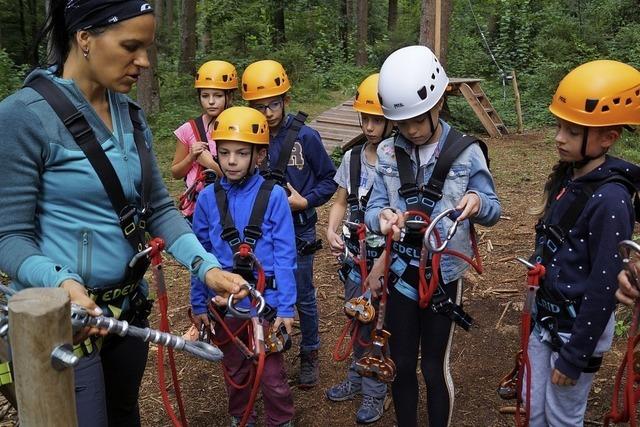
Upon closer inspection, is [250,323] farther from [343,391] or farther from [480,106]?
[480,106]

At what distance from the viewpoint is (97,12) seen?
7.01 feet

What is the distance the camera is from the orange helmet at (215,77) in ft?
15.6

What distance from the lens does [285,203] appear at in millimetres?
3365

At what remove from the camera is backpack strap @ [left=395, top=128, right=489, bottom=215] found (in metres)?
2.96

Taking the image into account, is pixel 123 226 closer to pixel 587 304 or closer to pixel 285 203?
pixel 285 203

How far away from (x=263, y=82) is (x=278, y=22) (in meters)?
19.8

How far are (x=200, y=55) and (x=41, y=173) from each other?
1900 centimetres

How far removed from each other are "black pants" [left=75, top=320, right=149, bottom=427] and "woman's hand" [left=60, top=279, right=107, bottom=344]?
0.41 m

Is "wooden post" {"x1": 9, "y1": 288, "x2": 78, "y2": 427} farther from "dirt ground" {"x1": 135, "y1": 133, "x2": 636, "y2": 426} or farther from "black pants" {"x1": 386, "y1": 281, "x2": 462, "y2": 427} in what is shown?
"dirt ground" {"x1": 135, "y1": 133, "x2": 636, "y2": 426}

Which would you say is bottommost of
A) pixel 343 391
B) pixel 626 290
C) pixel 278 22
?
pixel 343 391

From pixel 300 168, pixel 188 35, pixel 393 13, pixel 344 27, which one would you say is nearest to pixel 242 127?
pixel 300 168

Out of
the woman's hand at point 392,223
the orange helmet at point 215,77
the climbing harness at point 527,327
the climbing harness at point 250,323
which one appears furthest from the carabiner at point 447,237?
the orange helmet at point 215,77

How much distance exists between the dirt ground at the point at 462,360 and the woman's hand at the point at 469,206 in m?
1.70

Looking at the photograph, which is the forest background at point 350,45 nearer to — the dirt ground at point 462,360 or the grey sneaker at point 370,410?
the dirt ground at point 462,360
